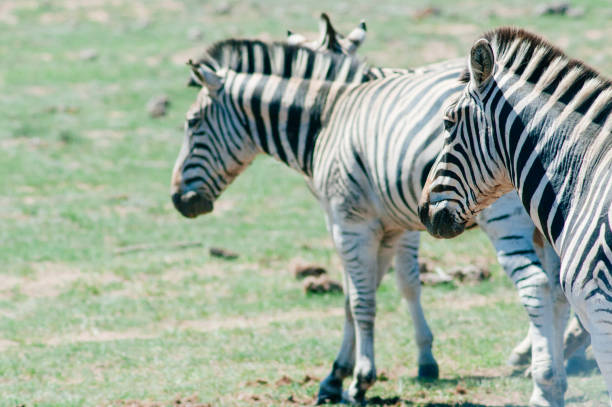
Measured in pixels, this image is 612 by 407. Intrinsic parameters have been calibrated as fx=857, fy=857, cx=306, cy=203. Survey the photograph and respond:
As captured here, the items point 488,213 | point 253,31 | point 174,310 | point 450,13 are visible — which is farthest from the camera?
point 450,13

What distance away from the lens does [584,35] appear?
73.7 ft

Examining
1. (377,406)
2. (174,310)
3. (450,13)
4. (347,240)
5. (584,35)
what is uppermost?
(450,13)

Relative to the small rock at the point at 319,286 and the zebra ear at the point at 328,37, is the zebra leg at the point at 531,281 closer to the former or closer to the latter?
the zebra ear at the point at 328,37

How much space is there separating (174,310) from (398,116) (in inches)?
160

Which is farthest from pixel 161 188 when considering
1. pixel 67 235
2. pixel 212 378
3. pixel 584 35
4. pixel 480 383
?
pixel 584 35

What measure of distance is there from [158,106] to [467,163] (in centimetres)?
1441

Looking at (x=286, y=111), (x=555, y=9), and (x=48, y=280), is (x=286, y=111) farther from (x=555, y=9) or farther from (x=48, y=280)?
(x=555, y=9)

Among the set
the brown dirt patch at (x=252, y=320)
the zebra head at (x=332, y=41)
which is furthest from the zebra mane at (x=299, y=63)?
the brown dirt patch at (x=252, y=320)

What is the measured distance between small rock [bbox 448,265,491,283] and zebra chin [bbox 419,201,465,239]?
5.14m

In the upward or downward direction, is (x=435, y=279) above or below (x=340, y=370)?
above

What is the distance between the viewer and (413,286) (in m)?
7.46

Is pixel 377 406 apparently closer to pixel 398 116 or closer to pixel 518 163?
pixel 398 116

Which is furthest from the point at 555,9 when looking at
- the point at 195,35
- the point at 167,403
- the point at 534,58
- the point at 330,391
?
the point at 534,58

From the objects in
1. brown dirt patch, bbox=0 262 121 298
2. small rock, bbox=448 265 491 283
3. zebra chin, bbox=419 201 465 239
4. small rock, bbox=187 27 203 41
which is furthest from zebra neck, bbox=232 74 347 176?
small rock, bbox=187 27 203 41
